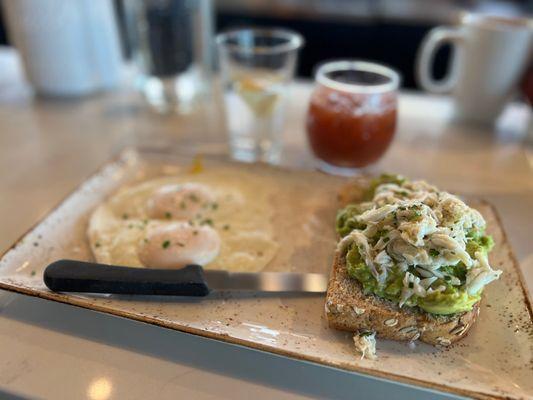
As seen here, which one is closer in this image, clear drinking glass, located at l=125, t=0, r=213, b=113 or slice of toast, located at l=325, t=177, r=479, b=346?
slice of toast, located at l=325, t=177, r=479, b=346

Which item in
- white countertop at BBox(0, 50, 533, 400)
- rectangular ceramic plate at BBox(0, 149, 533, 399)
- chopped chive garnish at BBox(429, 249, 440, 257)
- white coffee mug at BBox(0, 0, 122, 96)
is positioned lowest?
white countertop at BBox(0, 50, 533, 400)

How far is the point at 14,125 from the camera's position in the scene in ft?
5.91

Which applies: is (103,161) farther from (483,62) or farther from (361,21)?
(361,21)

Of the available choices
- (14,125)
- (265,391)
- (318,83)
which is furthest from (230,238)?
(14,125)

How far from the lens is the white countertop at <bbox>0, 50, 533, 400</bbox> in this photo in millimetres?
833

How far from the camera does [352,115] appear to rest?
4.47 ft

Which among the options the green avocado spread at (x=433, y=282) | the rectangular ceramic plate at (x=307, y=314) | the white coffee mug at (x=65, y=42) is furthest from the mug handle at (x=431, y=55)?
the white coffee mug at (x=65, y=42)

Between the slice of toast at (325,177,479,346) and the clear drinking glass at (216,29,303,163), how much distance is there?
2.66 ft

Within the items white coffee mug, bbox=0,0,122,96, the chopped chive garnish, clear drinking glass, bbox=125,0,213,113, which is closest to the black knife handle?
the chopped chive garnish

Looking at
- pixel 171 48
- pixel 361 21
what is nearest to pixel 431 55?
pixel 171 48

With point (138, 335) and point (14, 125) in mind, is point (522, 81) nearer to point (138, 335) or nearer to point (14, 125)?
point (138, 335)

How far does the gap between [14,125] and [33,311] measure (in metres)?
1.10

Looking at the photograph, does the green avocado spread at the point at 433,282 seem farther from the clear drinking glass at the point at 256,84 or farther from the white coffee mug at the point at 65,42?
the white coffee mug at the point at 65,42

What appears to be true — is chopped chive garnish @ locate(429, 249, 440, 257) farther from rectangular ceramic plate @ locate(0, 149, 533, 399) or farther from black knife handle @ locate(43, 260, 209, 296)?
black knife handle @ locate(43, 260, 209, 296)
